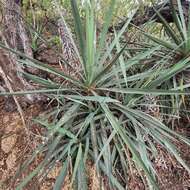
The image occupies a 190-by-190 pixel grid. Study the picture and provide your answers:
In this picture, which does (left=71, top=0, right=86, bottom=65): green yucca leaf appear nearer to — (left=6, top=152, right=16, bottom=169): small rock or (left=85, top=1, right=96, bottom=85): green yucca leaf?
(left=85, top=1, right=96, bottom=85): green yucca leaf

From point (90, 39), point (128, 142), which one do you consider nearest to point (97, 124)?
point (128, 142)

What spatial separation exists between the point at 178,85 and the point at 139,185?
581 millimetres

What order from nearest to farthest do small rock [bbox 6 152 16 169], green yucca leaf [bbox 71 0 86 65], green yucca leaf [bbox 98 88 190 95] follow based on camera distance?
green yucca leaf [bbox 71 0 86 65] → green yucca leaf [bbox 98 88 190 95] → small rock [bbox 6 152 16 169]

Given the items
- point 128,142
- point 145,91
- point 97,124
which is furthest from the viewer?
point 97,124

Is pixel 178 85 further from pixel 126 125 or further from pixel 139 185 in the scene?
pixel 139 185

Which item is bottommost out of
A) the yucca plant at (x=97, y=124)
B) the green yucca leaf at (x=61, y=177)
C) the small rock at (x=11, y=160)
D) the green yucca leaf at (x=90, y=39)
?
the small rock at (x=11, y=160)

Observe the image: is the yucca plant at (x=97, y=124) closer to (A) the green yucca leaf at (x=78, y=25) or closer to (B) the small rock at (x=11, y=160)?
(A) the green yucca leaf at (x=78, y=25)

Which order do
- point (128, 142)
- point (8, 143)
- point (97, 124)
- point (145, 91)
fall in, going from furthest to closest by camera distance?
point (8, 143) → point (97, 124) → point (145, 91) → point (128, 142)

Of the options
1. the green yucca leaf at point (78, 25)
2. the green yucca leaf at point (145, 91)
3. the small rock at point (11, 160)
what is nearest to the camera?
the green yucca leaf at point (78, 25)

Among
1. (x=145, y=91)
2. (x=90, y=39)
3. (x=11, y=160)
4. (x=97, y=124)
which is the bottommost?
(x=11, y=160)

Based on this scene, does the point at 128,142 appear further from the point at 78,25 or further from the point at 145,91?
the point at 78,25

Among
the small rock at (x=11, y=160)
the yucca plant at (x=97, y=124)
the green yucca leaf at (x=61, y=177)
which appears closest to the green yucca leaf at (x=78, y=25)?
the yucca plant at (x=97, y=124)

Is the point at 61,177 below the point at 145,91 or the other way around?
below

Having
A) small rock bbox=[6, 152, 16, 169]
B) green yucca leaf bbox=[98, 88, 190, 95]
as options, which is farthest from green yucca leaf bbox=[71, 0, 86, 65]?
small rock bbox=[6, 152, 16, 169]
